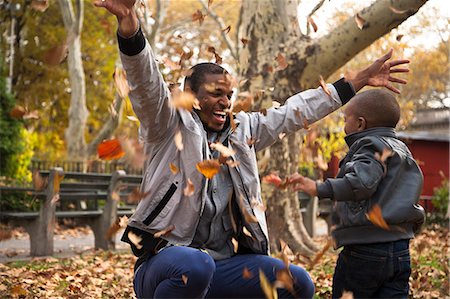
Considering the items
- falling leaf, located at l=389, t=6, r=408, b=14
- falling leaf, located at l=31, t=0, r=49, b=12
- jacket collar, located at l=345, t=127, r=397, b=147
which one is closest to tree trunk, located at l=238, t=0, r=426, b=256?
falling leaf, located at l=389, t=6, r=408, b=14

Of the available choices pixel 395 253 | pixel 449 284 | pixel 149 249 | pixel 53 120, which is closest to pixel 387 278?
pixel 395 253

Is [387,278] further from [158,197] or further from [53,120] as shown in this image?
[53,120]

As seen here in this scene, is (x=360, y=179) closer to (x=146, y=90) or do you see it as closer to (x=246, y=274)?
(x=246, y=274)

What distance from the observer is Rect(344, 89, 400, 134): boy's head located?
14.0ft

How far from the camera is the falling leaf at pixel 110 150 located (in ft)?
12.9

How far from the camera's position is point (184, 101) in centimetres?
378

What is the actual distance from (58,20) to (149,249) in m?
29.1

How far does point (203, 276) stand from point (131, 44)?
1.18m

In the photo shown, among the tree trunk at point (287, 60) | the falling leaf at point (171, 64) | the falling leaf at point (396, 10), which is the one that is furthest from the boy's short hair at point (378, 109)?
the tree trunk at point (287, 60)

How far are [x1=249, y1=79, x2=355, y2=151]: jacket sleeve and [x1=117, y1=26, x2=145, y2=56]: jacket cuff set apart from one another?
3.42 feet

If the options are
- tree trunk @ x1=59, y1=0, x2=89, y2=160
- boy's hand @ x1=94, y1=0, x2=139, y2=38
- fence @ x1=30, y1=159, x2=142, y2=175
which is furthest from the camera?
tree trunk @ x1=59, y1=0, x2=89, y2=160

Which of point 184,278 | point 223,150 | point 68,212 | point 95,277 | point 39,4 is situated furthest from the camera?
point 68,212

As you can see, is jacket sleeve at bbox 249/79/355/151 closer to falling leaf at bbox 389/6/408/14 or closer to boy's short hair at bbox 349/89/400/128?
boy's short hair at bbox 349/89/400/128

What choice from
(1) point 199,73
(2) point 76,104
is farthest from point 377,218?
(2) point 76,104
